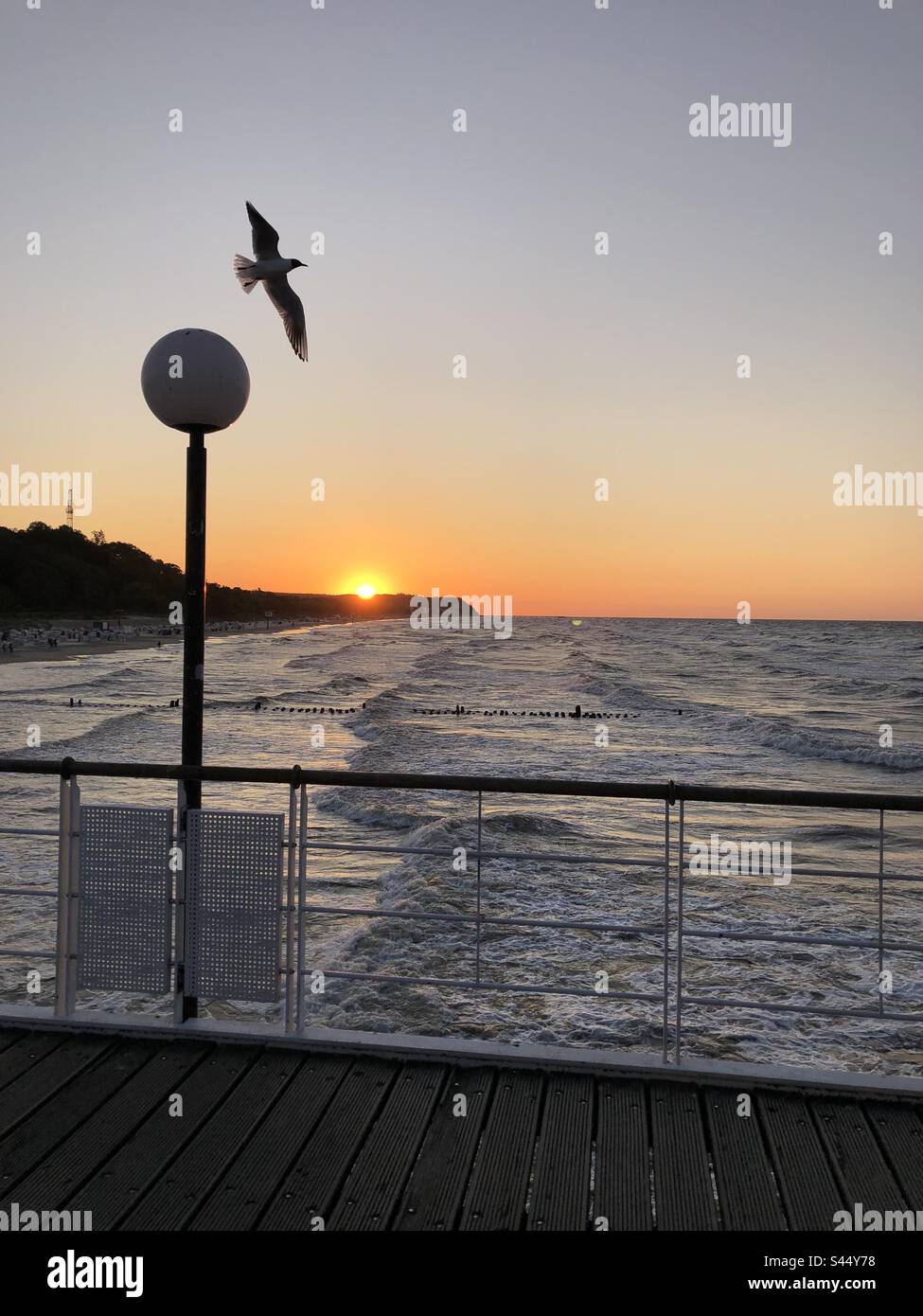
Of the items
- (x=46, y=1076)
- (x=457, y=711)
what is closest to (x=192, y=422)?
(x=46, y=1076)

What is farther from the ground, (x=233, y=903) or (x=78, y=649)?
(x=233, y=903)

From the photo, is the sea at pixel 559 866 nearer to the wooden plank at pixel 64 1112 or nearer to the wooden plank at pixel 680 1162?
the wooden plank at pixel 680 1162

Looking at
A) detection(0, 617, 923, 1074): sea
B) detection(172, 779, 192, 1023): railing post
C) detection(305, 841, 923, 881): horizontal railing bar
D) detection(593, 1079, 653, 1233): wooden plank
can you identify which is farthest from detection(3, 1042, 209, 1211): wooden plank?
detection(593, 1079, 653, 1233): wooden plank

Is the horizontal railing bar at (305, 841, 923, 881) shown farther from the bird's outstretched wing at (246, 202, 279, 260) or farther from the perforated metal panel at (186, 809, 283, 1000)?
the bird's outstretched wing at (246, 202, 279, 260)

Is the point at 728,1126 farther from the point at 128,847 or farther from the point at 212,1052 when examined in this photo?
the point at 128,847

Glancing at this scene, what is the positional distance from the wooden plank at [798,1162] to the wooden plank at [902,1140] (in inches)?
7.9

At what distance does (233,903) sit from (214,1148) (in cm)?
92

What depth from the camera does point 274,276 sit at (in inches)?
158

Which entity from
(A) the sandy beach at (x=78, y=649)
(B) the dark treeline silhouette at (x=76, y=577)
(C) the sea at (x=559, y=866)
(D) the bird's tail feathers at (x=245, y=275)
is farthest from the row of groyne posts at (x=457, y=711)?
(B) the dark treeline silhouette at (x=76, y=577)

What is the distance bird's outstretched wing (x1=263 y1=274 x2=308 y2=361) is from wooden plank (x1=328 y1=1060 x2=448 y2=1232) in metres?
3.16

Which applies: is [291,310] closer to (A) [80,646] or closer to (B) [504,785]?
(B) [504,785]

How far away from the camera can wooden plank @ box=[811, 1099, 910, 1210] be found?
2.53m

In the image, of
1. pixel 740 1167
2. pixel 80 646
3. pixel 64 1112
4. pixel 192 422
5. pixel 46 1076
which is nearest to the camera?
pixel 740 1167

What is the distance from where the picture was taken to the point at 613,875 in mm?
10414
